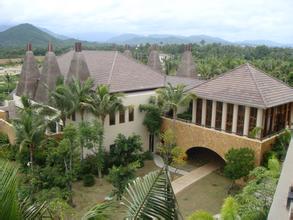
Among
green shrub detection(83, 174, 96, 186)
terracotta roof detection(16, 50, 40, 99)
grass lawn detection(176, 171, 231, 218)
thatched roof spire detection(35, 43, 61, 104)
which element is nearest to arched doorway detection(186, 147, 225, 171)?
grass lawn detection(176, 171, 231, 218)

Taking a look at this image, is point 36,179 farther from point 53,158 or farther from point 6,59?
point 6,59

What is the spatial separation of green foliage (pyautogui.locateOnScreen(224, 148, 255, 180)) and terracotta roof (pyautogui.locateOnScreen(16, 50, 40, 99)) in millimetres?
17536

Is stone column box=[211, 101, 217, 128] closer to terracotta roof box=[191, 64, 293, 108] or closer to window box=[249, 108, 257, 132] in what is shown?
terracotta roof box=[191, 64, 293, 108]

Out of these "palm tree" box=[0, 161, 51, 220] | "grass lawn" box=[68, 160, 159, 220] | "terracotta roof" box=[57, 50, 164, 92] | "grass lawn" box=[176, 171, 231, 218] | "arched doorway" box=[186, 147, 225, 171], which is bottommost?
"grass lawn" box=[68, 160, 159, 220]

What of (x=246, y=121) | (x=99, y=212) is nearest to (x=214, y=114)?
(x=246, y=121)

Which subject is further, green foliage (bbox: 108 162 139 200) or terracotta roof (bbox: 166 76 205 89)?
terracotta roof (bbox: 166 76 205 89)

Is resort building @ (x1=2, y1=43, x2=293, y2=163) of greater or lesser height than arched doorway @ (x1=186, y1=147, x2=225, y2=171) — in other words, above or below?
above

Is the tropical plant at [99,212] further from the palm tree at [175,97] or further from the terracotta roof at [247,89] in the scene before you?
the palm tree at [175,97]

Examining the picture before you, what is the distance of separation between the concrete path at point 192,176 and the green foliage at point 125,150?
142 inches

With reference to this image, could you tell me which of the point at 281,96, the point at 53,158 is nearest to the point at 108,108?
the point at 53,158

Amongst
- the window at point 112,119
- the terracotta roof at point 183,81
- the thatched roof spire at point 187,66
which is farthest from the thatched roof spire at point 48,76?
the thatched roof spire at point 187,66

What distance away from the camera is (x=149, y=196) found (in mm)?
3221

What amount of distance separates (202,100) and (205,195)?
23.9 ft

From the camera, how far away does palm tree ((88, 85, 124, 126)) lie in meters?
20.9
